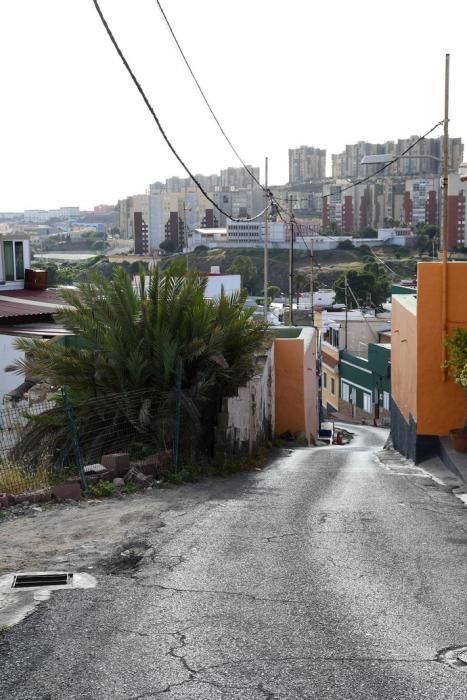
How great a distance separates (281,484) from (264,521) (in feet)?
9.67

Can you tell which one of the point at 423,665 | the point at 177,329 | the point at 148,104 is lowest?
the point at 423,665

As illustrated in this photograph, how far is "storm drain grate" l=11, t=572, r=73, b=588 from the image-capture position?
7.23 metres

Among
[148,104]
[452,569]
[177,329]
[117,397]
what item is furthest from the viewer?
[177,329]

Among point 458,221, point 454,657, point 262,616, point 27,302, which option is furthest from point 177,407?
point 458,221

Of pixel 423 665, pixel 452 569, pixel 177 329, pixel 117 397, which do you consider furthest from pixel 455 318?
pixel 423 665

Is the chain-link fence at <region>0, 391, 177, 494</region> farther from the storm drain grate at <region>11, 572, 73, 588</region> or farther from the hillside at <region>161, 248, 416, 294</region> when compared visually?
the hillside at <region>161, 248, 416, 294</region>

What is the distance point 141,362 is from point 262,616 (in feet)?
25.1

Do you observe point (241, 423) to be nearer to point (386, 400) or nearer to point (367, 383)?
point (386, 400)

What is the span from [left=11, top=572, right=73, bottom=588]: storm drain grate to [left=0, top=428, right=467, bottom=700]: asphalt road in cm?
30

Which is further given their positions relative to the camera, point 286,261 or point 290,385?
point 286,261

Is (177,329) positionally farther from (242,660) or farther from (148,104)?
(242,660)

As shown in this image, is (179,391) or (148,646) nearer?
(148,646)

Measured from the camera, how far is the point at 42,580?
24.0 feet

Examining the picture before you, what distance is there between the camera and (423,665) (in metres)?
5.54
